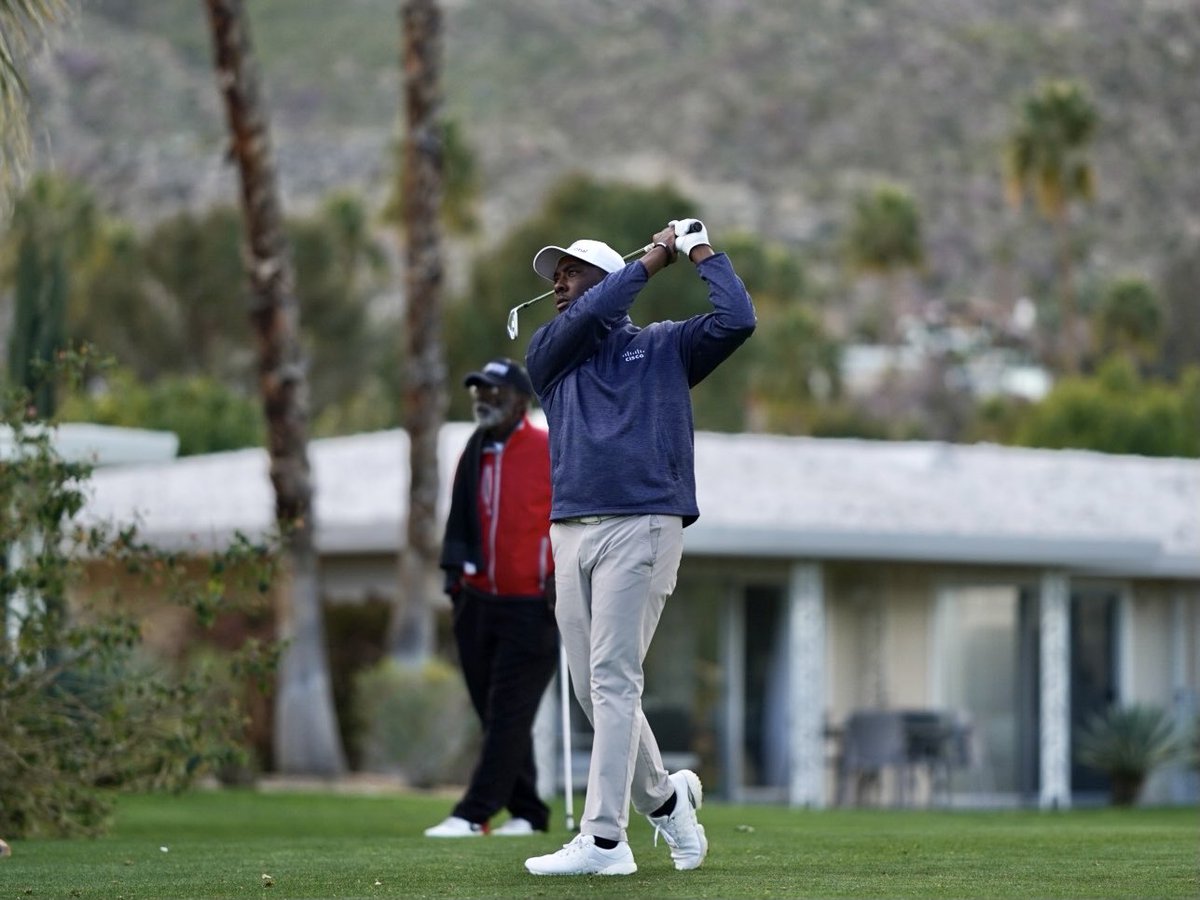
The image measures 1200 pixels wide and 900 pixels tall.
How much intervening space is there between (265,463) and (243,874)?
672 inches

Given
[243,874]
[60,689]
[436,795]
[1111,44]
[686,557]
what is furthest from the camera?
[1111,44]

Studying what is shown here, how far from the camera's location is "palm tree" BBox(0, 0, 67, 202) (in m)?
9.96

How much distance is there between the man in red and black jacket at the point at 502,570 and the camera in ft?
32.0

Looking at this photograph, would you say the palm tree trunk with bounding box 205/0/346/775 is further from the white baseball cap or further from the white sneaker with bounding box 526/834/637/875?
the white sneaker with bounding box 526/834/637/875

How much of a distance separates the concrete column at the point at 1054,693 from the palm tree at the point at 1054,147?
36843mm

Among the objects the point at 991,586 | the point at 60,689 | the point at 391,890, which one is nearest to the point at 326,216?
the point at 991,586

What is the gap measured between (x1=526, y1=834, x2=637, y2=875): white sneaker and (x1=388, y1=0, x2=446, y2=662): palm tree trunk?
489 inches

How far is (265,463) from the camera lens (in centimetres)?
2430

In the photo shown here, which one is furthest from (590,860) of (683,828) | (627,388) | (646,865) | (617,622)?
(627,388)

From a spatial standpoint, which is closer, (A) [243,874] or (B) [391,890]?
(B) [391,890]

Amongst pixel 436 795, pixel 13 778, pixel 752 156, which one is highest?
pixel 752 156

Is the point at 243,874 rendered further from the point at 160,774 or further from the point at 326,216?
the point at 326,216

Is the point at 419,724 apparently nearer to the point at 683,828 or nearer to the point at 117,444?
the point at 117,444

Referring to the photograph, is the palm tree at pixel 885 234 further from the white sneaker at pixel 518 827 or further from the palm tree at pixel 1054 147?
the white sneaker at pixel 518 827
